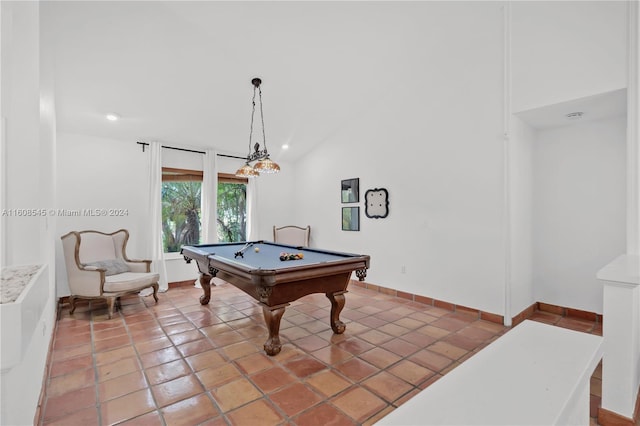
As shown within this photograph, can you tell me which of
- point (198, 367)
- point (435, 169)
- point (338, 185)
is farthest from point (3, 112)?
point (338, 185)

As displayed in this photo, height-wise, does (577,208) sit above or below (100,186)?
below

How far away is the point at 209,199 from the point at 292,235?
5.77 ft

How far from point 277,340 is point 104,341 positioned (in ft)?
6.15

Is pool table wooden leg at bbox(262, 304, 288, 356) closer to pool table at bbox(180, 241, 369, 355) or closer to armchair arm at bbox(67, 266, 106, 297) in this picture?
pool table at bbox(180, 241, 369, 355)

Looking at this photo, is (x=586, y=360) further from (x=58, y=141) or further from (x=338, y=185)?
(x=58, y=141)

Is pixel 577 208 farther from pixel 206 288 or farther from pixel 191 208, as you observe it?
pixel 191 208

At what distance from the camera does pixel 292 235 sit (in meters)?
6.27

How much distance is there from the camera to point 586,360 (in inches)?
39.2

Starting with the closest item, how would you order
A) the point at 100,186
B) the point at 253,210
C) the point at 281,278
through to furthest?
the point at 281,278, the point at 100,186, the point at 253,210

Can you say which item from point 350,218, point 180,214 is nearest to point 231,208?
point 180,214

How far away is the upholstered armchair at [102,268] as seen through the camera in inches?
153

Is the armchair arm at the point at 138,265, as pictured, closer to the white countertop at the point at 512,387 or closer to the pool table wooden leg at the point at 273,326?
the pool table wooden leg at the point at 273,326

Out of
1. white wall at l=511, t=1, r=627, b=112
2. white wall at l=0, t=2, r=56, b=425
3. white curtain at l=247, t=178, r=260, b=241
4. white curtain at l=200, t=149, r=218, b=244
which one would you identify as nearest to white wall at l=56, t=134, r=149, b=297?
white curtain at l=200, t=149, r=218, b=244

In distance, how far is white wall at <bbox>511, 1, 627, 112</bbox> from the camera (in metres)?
2.80
